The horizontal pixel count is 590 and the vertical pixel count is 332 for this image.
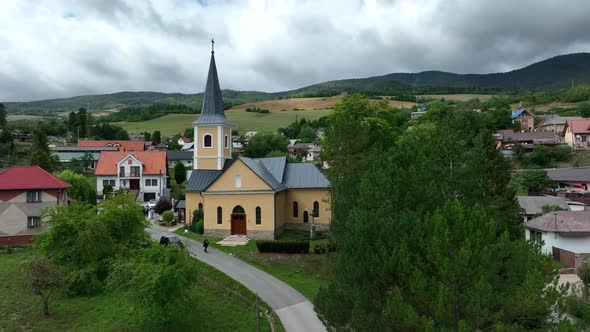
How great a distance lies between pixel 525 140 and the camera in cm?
7862

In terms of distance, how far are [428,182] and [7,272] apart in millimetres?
28348

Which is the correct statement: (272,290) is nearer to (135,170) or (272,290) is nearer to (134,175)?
(134,175)

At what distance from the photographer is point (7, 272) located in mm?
28219

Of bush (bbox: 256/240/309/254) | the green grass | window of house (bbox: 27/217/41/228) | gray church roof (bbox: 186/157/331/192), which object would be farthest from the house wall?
the green grass

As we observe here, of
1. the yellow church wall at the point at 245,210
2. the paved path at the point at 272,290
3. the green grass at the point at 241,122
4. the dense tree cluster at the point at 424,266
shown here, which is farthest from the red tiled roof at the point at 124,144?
the dense tree cluster at the point at 424,266

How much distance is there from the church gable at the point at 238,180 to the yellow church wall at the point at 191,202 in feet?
11.6

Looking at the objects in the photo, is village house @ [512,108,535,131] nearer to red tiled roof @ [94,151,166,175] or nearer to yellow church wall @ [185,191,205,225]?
red tiled roof @ [94,151,166,175]

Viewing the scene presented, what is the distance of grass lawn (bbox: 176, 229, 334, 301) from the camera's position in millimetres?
25703

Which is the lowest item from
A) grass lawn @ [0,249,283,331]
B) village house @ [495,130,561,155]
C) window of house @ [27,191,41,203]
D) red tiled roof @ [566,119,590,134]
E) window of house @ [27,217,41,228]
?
grass lawn @ [0,249,283,331]

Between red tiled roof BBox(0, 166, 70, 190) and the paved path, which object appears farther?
red tiled roof BBox(0, 166, 70, 190)

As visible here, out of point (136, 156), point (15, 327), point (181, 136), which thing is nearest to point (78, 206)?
point (15, 327)

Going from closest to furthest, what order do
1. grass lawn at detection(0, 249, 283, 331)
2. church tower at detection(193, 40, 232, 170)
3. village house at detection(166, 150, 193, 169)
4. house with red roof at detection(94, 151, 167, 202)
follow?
1. grass lawn at detection(0, 249, 283, 331)
2. church tower at detection(193, 40, 232, 170)
3. house with red roof at detection(94, 151, 167, 202)
4. village house at detection(166, 150, 193, 169)

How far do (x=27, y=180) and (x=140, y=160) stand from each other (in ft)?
77.2

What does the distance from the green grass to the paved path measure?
10655 centimetres
